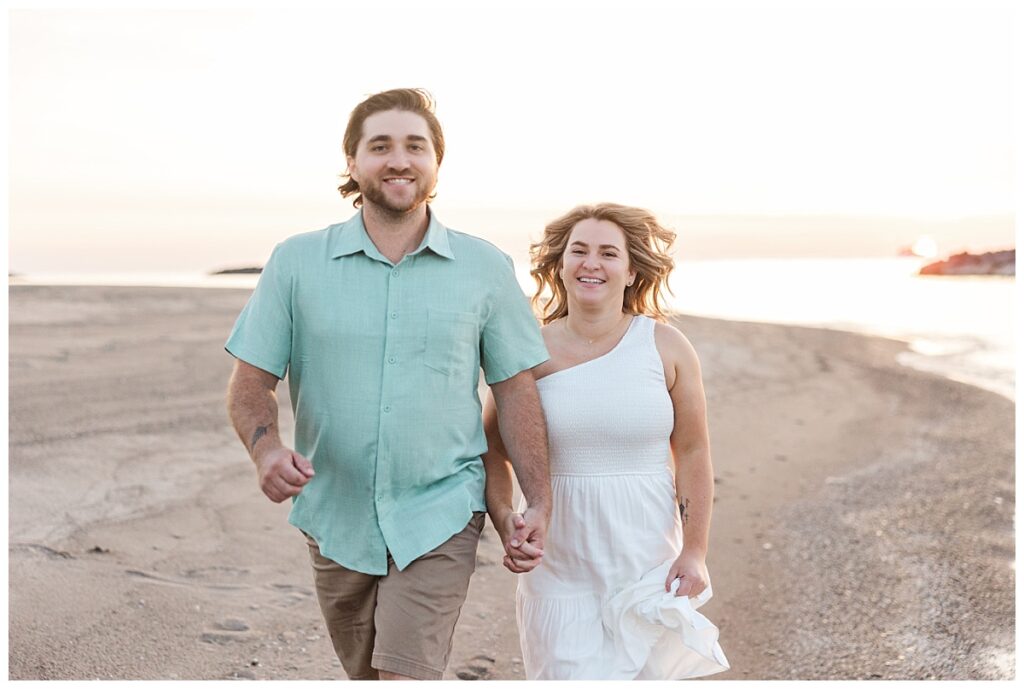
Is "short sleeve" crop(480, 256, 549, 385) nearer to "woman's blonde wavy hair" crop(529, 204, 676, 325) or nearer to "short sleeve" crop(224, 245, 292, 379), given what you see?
"woman's blonde wavy hair" crop(529, 204, 676, 325)

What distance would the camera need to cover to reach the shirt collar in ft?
11.0

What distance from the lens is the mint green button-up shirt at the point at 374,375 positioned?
A: 3293mm

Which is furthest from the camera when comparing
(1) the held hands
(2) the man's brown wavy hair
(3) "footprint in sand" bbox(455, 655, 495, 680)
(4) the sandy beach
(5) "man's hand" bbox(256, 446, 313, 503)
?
(4) the sandy beach

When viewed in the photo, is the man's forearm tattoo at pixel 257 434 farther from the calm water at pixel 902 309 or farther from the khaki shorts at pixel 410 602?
the calm water at pixel 902 309

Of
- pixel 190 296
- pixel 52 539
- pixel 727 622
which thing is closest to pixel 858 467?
pixel 727 622

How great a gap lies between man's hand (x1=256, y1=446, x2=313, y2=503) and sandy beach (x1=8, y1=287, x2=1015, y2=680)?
2064mm

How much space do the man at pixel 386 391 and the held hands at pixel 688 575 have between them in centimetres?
48

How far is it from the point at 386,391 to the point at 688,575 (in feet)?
3.81

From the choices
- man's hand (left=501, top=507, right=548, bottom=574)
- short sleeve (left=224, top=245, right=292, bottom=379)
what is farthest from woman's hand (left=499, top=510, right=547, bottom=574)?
short sleeve (left=224, top=245, right=292, bottom=379)

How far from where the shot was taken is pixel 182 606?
18.0 feet

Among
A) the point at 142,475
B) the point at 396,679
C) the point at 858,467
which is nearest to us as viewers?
the point at 396,679

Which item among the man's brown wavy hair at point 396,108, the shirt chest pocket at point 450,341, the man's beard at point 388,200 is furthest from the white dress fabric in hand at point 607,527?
the man's brown wavy hair at point 396,108

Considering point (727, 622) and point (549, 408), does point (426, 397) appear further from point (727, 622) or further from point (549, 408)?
point (727, 622)

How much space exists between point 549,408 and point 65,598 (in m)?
3.17
